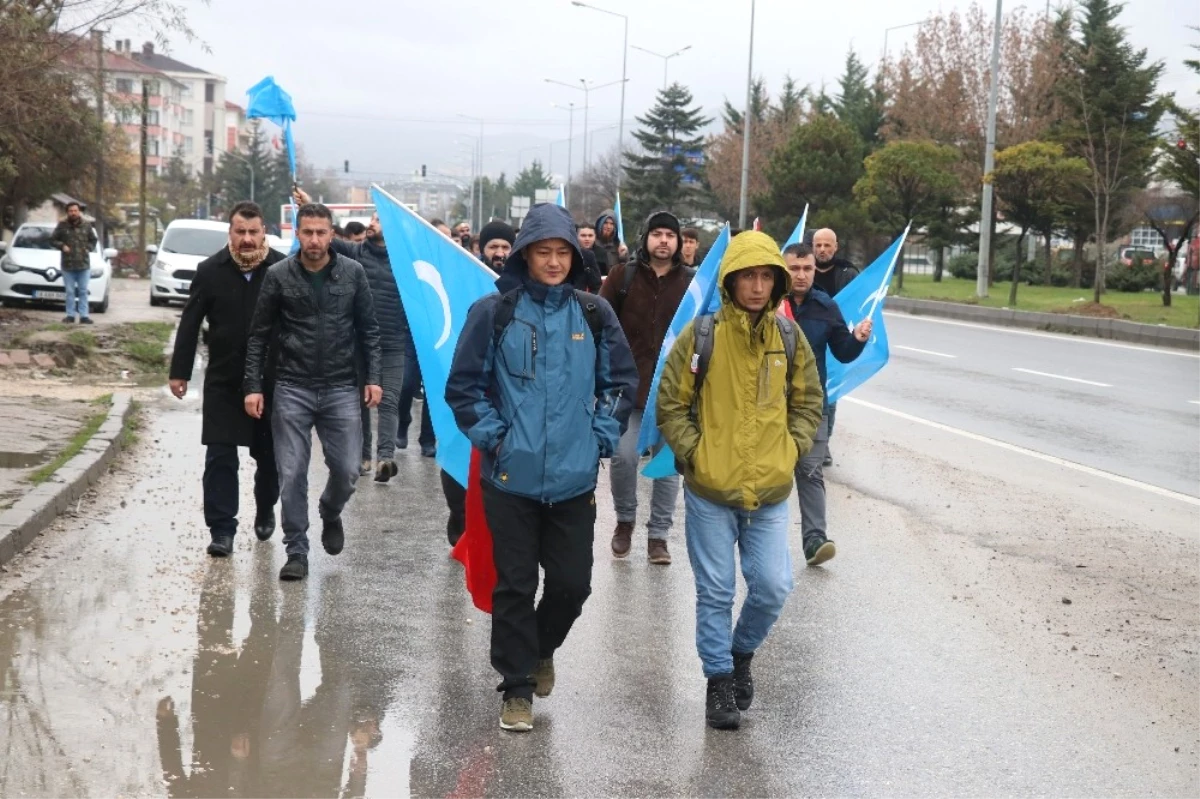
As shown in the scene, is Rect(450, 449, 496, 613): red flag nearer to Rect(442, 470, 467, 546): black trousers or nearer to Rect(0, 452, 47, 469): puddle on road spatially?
Rect(442, 470, 467, 546): black trousers

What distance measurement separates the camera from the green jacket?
70.3 feet

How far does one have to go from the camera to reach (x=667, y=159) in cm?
8081

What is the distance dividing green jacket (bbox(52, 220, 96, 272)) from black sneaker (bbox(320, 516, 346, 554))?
49.7ft

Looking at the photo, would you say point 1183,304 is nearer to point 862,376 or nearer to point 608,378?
point 862,376

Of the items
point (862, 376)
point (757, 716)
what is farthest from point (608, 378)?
point (862, 376)

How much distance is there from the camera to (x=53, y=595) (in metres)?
6.90

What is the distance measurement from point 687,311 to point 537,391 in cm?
158

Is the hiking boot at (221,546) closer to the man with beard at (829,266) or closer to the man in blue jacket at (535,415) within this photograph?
the man in blue jacket at (535,415)

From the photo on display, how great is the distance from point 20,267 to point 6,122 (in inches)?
300

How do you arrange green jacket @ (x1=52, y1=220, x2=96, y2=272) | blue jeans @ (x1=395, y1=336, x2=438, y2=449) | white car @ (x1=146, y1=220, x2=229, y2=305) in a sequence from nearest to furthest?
blue jeans @ (x1=395, y1=336, x2=438, y2=449)
green jacket @ (x1=52, y1=220, x2=96, y2=272)
white car @ (x1=146, y1=220, x2=229, y2=305)

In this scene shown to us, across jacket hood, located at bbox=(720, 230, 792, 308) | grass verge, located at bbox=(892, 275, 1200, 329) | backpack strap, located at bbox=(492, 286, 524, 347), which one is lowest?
grass verge, located at bbox=(892, 275, 1200, 329)

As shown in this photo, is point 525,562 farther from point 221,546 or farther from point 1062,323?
point 1062,323

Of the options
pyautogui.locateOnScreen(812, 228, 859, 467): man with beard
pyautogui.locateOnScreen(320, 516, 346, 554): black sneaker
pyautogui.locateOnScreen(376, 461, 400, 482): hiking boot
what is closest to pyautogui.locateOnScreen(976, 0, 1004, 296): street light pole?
pyautogui.locateOnScreen(812, 228, 859, 467): man with beard

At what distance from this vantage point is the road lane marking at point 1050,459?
1084 cm
